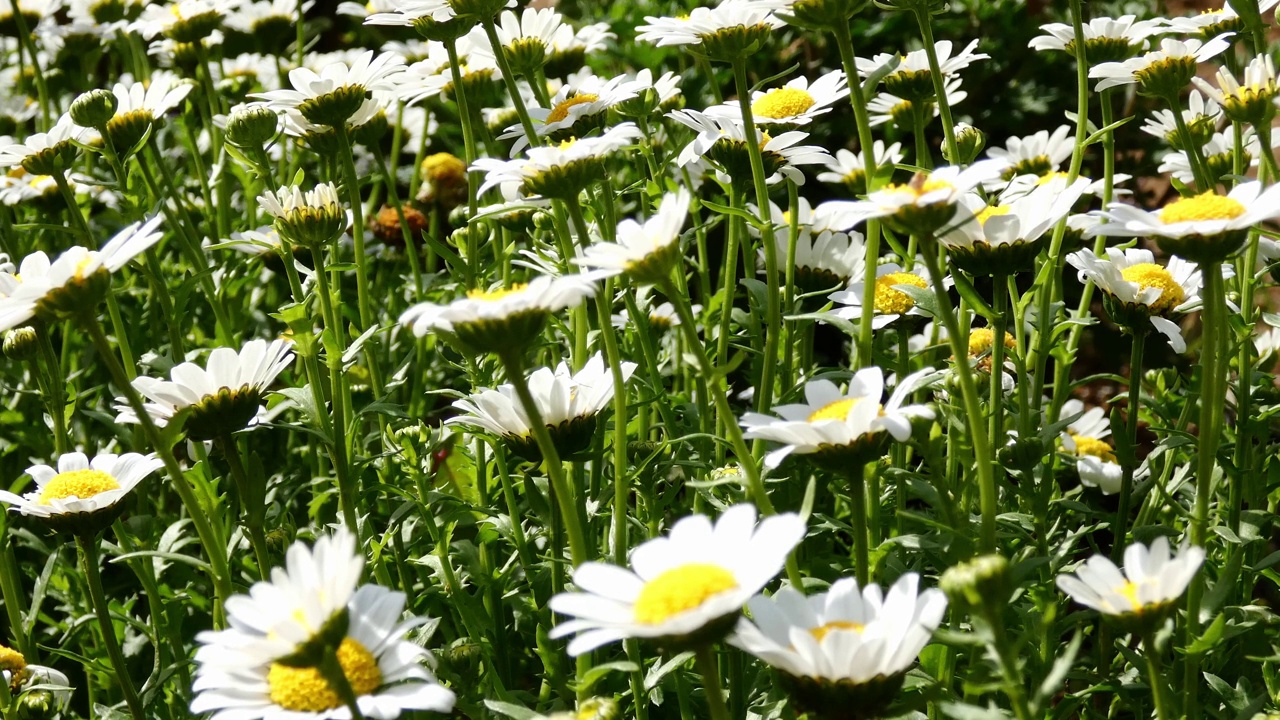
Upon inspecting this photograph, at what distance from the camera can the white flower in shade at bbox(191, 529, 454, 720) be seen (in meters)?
0.81

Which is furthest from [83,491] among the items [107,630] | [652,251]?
[652,251]

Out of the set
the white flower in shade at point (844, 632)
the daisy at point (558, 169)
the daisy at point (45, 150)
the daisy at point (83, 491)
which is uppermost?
the daisy at point (558, 169)

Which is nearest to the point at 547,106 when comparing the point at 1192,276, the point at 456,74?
the point at 456,74

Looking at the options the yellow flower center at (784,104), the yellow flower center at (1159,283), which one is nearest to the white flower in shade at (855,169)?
the yellow flower center at (784,104)

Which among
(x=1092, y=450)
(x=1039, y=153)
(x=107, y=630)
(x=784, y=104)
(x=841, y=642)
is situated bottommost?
(x=1092, y=450)

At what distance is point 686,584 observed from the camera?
82cm

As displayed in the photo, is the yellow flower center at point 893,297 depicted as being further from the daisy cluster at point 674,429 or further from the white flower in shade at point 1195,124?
the white flower in shade at point 1195,124

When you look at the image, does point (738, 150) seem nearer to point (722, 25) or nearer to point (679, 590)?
point (722, 25)

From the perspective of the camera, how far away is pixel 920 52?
1.65m

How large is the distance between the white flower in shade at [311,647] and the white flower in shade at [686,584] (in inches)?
5.0

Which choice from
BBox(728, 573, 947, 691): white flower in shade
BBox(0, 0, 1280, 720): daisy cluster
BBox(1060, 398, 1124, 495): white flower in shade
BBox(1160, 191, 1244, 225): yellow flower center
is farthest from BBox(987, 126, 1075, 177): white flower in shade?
BBox(728, 573, 947, 691): white flower in shade

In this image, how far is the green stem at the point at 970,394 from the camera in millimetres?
916

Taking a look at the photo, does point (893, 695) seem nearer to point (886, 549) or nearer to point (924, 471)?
point (886, 549)

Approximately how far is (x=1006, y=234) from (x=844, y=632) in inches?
21.7
